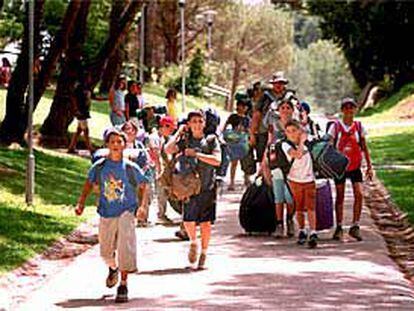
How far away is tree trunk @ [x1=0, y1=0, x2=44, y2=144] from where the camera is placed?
22172 millimetres

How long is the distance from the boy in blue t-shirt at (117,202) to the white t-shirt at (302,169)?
3192mm

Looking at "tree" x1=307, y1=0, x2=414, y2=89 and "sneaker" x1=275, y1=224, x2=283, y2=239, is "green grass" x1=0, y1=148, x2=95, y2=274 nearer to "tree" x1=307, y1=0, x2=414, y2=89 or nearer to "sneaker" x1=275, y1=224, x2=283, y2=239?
"sneaker" x1=275, y1=224, x2=283, y2=239

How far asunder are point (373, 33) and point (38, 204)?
125 feet

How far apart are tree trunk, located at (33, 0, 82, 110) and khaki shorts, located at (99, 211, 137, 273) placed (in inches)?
516

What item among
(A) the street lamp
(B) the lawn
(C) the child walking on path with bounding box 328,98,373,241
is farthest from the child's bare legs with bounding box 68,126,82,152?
(A) the street lamp

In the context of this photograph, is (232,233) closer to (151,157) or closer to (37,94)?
(151,157)

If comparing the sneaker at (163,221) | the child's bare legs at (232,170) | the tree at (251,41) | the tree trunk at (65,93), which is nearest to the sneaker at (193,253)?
the sneaker at (163,221)

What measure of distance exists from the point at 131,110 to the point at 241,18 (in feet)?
173

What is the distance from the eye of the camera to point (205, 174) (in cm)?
1165

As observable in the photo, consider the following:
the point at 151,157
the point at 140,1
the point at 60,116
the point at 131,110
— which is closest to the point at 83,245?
the point at 151,157

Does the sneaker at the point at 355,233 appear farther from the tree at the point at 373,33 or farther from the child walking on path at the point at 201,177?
the tree at the point at 373,33

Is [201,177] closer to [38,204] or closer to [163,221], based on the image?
[163,221]

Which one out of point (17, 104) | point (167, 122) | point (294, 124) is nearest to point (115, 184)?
point (294, 124)

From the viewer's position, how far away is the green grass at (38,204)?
42.7 ft
